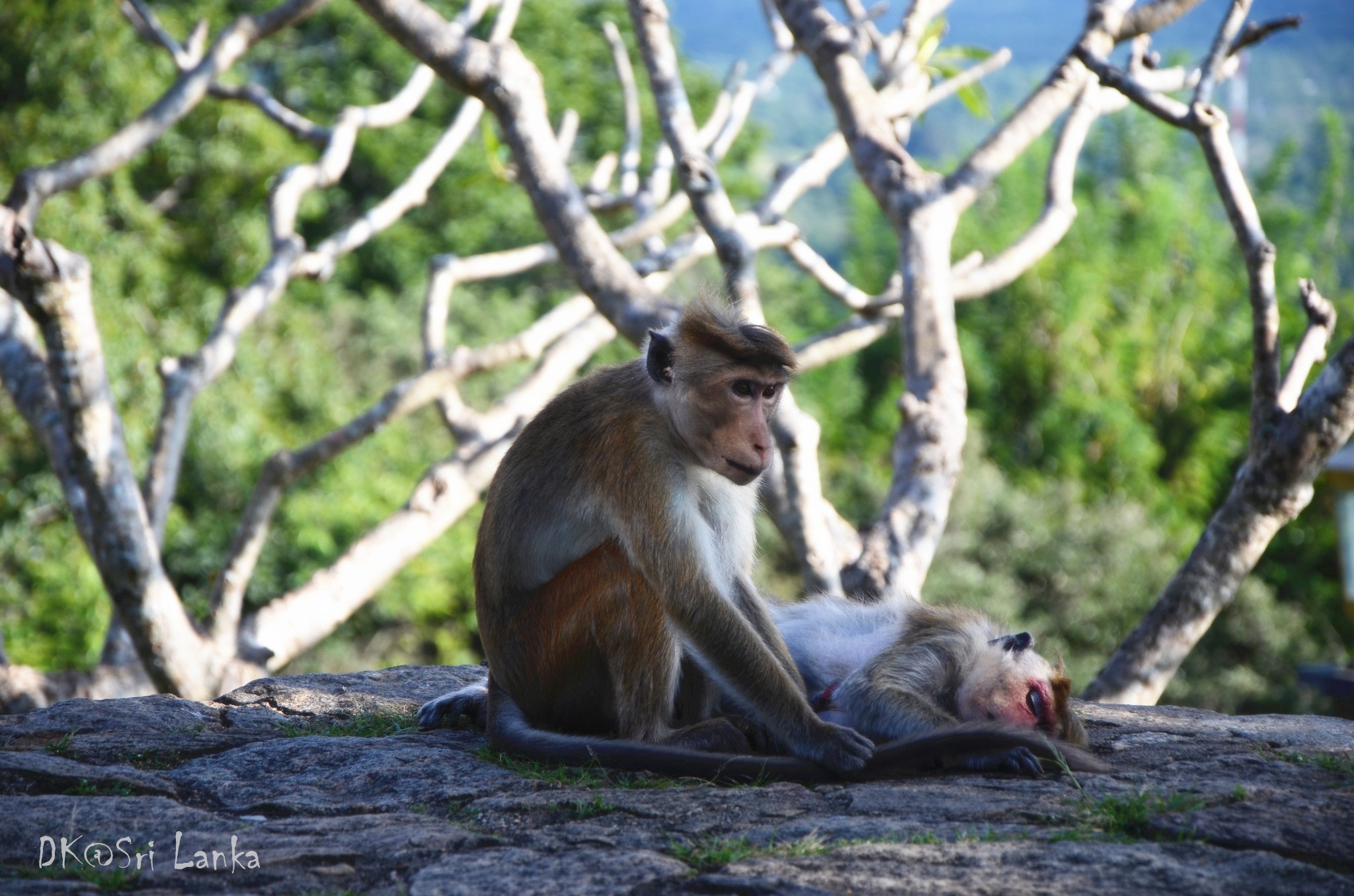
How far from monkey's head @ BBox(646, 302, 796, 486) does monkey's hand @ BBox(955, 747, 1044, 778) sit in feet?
3.19

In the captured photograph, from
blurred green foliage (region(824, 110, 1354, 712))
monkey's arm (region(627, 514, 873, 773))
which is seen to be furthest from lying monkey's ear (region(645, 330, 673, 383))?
blurred green foliage (region(824, 110, 1354, 712))

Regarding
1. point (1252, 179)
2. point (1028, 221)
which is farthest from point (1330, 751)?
point (1252, 179)

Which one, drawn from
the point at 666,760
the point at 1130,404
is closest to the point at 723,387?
the point at 666,760

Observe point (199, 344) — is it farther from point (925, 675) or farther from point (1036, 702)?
point (1036, 702)

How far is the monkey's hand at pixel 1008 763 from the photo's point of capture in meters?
3.38

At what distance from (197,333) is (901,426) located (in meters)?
10.6

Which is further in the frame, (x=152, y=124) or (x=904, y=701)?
(x=152, y=124)

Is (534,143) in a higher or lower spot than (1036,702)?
higher

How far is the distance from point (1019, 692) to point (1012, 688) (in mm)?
27

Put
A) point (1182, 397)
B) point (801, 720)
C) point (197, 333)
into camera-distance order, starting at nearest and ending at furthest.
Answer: point (801, 720)
point (197, 333)
point (1182, 397)

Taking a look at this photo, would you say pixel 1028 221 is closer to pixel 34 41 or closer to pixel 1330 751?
pixel 34 41

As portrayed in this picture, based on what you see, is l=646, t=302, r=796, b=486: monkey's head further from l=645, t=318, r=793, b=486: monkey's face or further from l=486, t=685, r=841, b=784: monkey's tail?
l=486, t=685, r=841, b=784: monkey's tail

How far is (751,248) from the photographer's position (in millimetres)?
5652

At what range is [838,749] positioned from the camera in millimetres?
3381
